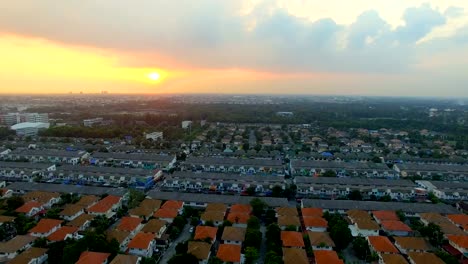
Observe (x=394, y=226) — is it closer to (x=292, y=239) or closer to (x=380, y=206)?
(x=380, y=206)

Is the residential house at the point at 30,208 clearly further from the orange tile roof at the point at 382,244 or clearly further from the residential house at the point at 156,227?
the orange tile roof at the point at 382,244

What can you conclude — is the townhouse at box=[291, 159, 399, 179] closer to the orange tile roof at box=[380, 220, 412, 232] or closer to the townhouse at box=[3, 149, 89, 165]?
the orange tile roof at box=[380, 220, 412, 232]

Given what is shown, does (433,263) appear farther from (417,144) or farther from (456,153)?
(417,144)

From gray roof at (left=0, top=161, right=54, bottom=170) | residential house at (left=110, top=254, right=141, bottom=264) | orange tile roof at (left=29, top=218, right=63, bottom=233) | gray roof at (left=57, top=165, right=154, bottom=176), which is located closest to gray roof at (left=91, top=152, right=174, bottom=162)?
gray roof at (left=57, top=165, right=154, bottom=176)

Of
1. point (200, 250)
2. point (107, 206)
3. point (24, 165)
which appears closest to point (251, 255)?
point (200, 250)

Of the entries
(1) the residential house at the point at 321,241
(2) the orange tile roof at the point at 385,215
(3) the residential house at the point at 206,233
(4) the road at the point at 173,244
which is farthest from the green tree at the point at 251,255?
(2) the orange tile roof at the point at 385,215
